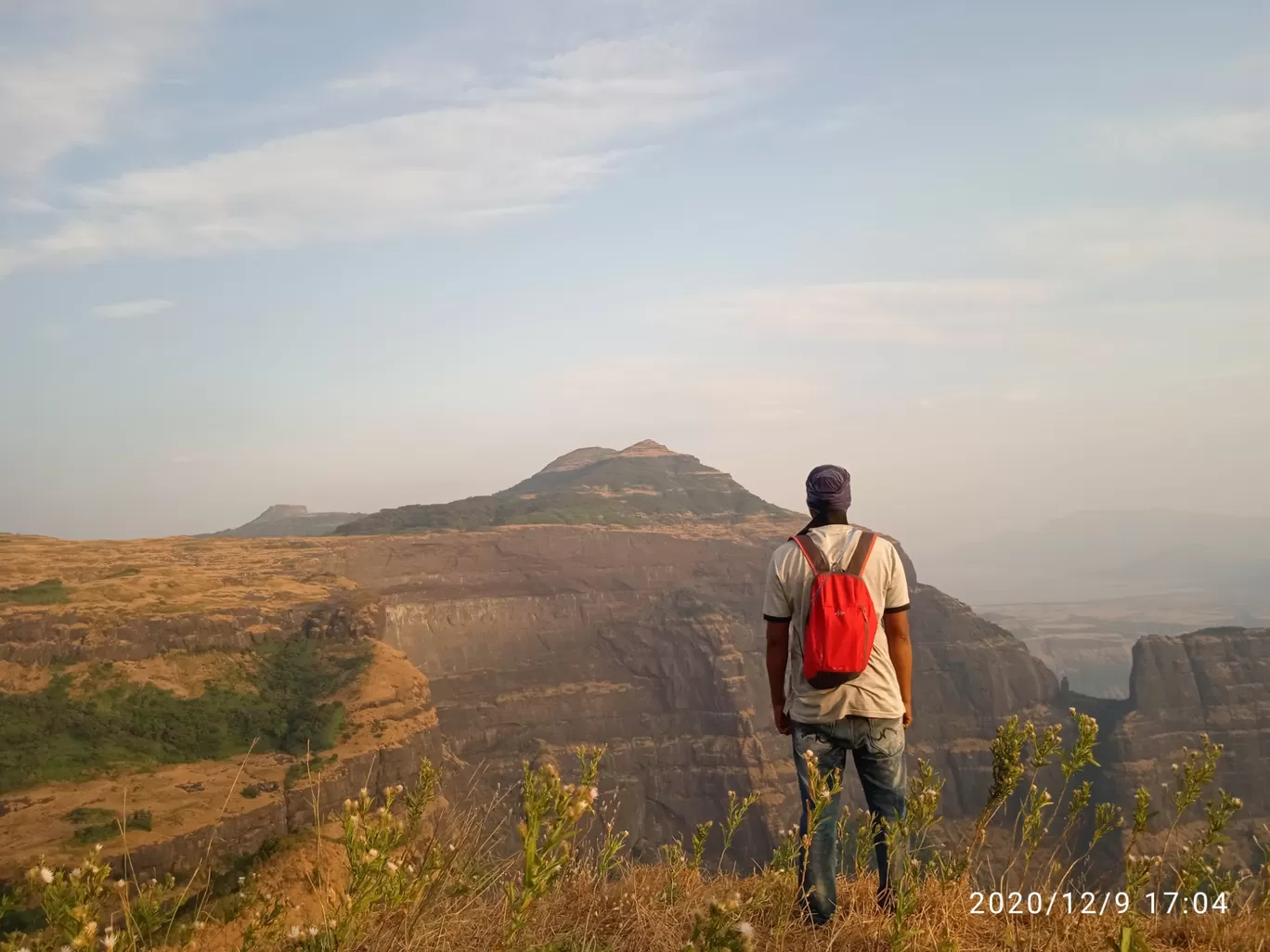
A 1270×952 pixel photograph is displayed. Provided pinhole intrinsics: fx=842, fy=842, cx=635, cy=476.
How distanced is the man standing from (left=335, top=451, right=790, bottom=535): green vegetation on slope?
104 meters

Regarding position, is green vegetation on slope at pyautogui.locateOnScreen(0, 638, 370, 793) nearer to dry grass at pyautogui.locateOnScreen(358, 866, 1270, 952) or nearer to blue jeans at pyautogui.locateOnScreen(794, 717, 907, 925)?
dry grass at pyautogui.locateOnScreen(358, 866, 1270, 952)

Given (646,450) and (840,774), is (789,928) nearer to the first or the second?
(840,774)

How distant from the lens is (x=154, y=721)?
156ft

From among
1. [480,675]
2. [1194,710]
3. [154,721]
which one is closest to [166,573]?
[154,721]

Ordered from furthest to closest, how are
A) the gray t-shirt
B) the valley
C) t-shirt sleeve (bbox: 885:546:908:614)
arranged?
the valley → t-shirt sleeve (bbox: 885:546:908:614) → the gray t-shirt

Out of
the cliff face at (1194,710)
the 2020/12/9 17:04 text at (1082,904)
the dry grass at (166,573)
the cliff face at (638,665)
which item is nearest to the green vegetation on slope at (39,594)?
the dry grass at (166,573)

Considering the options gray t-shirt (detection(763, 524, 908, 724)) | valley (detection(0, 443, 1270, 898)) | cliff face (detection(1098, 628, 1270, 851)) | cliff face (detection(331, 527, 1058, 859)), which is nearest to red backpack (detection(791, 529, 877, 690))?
gray t-shirt (detection(763, 524, 908, 724))

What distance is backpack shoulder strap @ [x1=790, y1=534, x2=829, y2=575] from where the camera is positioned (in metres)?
4.77

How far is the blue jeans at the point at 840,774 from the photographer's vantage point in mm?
4512

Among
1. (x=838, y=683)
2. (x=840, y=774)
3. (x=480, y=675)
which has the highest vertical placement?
(x=838, y=683)

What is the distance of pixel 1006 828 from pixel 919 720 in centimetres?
1676

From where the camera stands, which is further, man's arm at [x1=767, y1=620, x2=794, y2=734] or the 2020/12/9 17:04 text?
man's arm at [x1=767, y1=620, x2=794, y2=734]

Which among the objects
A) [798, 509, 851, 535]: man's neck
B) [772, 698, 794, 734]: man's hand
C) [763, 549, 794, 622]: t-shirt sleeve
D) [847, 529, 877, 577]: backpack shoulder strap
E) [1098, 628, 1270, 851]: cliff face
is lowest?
[1098, 628, 1270, 851]: cliff face

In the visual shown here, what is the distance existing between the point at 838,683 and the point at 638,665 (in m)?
94.9
